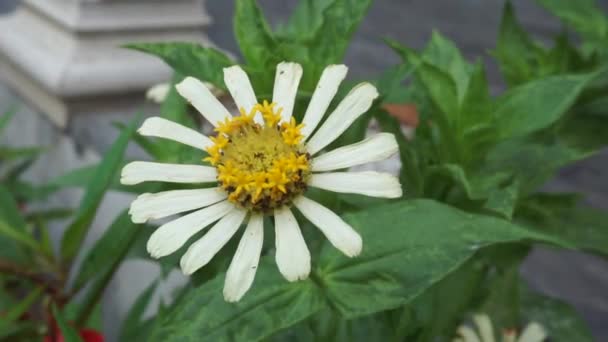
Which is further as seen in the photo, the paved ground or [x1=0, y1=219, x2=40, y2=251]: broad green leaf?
the paved ground

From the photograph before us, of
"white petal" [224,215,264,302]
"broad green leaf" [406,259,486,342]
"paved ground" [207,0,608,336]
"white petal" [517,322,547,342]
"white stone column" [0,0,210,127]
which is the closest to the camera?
"white petal" [224,215,264,302]

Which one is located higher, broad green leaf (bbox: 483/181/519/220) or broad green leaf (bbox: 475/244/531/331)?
broad green leaf (bbox: 483/181/519/220)

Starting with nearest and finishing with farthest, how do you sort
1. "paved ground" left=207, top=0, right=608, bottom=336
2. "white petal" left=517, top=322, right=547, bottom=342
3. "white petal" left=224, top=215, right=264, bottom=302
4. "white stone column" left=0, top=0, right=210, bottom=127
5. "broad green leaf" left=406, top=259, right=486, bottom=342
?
1. "white petal" left=224, top=215, right=264, bottom=302
2. "broad green leaf" left=406, top=259, right=486, bottom=342
3. "white petal" left=517, top=322, right=547, bottom=342
4. "white stone column" left=0, top=0, right=210, bottom=127
5. "paved ground" left=207, top=0, right=608, bottom=336

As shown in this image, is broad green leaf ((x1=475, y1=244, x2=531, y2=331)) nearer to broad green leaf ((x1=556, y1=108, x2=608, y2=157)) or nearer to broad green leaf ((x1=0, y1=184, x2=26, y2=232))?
broad green leaf ((x1=556, y1=108, x2=608, y2=157))

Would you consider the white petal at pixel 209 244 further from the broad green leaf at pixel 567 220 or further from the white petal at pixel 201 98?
the broad green leaf at pixel 567 220

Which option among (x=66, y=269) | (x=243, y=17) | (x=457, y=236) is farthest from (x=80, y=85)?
(x=457, y=236)

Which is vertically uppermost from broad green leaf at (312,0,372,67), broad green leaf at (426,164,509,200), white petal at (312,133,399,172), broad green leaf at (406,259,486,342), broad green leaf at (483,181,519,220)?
broad green leaf at (312,0,372,67)

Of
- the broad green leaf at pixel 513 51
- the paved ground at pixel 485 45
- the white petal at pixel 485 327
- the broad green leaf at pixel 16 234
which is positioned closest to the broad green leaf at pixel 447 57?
the broad green leaf at pixel 513 51

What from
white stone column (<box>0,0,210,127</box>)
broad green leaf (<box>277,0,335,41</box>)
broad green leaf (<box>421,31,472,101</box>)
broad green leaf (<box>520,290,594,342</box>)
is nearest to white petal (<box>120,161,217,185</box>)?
broad green leaf (<box>277,0,335,41</box>)
